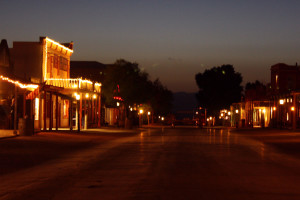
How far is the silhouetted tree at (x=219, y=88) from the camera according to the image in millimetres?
113000

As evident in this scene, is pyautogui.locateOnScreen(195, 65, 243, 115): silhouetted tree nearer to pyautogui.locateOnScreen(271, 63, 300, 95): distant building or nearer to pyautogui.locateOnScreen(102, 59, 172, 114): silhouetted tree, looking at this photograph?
pyautogui.locateOnScreen(102, 59, 172, 114): silhouetted tree

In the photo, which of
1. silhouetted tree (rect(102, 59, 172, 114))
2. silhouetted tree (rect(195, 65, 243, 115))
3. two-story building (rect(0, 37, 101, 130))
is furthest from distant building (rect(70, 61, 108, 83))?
silhouetted tree (rect(195, 65, 243, 115))

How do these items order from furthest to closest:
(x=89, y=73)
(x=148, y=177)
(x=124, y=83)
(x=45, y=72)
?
1. (x=89, y=73)
2. (x=124, y=83)
3. (x=45, y=72)
4. (x=148, y=177)

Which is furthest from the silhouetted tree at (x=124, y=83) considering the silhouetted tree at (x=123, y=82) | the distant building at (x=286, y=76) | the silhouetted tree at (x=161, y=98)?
the silhouetted tree at (x=161, y=98)

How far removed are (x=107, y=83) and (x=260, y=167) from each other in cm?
5384

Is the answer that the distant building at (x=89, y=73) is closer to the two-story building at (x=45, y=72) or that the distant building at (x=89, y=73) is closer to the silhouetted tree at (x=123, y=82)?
the silhouetted tree at (x=123, y=82)

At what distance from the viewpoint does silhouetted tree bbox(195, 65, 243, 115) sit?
113 metres

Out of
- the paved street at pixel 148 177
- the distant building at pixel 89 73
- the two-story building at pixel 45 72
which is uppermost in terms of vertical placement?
the distant building at pixel 89 73

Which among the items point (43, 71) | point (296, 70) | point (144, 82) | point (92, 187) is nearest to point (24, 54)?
point (43, 71)

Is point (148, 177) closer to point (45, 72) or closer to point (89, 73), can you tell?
point (45, 72)

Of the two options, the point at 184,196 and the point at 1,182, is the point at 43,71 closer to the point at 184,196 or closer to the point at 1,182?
the point at 1,182

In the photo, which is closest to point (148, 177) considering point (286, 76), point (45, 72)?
point (45, 72)

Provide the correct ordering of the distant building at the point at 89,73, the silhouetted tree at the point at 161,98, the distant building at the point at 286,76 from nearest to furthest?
1. the distant building at the point at 286,76
2. the distant building at the point at 89,73
3. the silhouetted tree at the point at 161,98

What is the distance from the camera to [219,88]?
371ft
